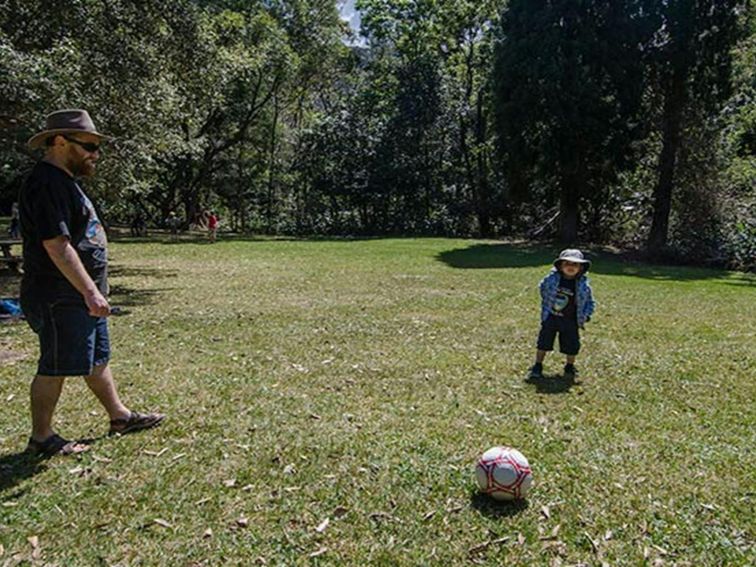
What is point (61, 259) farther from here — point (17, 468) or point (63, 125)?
point (17, 468)

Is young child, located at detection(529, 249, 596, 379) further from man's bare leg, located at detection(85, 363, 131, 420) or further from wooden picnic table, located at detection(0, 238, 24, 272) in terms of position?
wooden picnic table, located at detection(0, 238, 24, 272)

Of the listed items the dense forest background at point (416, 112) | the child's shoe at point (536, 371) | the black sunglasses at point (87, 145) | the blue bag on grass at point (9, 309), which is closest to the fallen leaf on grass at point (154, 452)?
the black sunglasses at point (87, 145)

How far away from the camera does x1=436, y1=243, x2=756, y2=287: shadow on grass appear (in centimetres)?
1587

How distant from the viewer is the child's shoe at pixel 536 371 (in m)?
5.77

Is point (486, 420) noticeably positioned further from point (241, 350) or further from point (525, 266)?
point (525, 266)

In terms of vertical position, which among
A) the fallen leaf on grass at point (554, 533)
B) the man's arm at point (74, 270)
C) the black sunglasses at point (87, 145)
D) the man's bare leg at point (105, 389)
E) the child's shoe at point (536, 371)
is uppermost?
the black sunglasses at point (87, 145)

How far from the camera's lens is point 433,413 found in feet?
15.5

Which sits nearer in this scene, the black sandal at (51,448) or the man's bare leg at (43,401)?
the man's bare leg at (43,401)

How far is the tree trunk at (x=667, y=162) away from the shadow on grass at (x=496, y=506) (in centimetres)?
1927

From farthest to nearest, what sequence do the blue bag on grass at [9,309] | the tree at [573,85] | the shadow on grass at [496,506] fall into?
the tree at [573,85] → the blue bag on grass at [9,309] → the shadow on grass at [496,506]

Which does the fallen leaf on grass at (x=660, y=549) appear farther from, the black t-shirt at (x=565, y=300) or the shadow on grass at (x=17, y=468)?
the shadow on grass at (x=17, y=468)

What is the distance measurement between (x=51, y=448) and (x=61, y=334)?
815mm

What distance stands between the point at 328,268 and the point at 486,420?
11620 mm

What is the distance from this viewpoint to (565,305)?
5.71m
